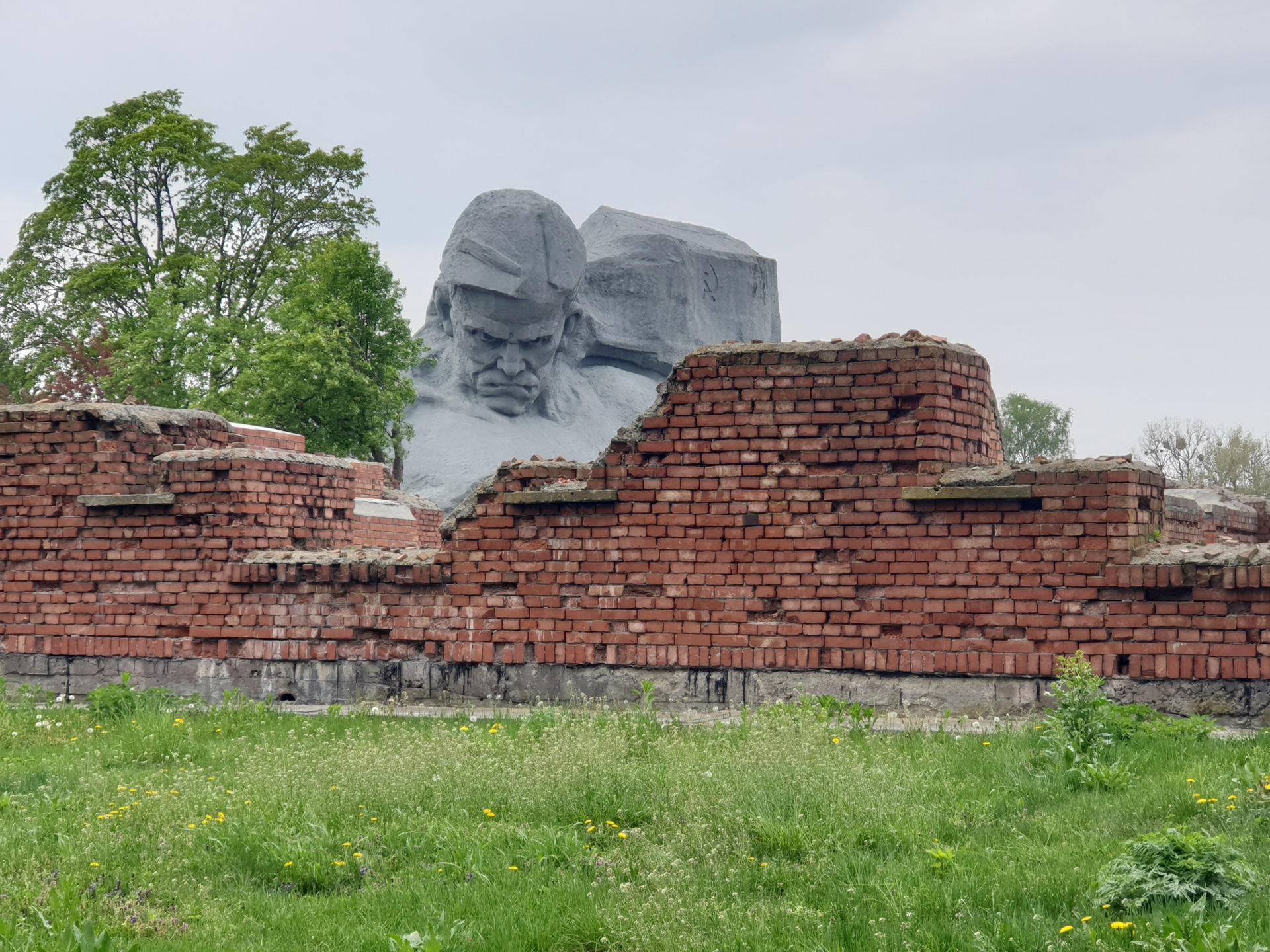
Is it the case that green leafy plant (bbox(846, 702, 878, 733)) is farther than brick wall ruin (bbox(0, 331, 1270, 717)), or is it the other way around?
brick wall ruin (bbox(0, 331, 1270, 717))

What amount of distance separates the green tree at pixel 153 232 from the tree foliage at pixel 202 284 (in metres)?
0.05

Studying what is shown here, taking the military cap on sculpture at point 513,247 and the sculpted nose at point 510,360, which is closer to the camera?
the military cap on sculpture at point 513,247

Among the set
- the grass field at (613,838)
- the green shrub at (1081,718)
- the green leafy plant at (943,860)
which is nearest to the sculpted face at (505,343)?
the grass field at (613,838)

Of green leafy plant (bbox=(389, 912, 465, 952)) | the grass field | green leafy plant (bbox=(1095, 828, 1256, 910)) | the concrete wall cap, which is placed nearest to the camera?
green leafy plant (bbox=(389, 912, 465, 952))

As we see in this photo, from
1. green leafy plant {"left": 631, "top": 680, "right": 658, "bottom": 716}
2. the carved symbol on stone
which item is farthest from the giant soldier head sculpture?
green leafy plant {"left": 631, "top": 680, "right": 658, "bottom": 716}

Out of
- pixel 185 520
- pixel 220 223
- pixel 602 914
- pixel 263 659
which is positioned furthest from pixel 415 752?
pixel 220 223

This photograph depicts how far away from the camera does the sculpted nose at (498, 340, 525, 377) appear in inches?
1161

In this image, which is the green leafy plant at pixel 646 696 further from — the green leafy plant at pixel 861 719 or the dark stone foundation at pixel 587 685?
the green leafy plant at pixel 861 719

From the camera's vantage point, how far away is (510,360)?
1161 inches

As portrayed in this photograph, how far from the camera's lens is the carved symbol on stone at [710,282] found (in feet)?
111

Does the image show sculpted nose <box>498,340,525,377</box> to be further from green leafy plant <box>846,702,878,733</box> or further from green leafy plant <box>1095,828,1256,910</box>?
green leafy plant <box>1095,828,1256,910</box>

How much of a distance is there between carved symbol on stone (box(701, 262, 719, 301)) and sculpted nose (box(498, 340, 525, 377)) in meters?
6.67

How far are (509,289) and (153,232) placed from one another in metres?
10.5

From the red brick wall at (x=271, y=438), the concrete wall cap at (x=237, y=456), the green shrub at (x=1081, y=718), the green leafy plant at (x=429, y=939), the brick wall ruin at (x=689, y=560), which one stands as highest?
the red brick wall at (x=271, y=438)
